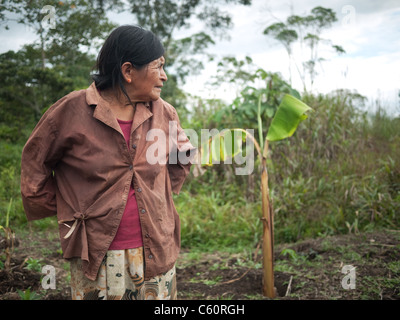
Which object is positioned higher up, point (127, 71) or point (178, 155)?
point (127, 71)

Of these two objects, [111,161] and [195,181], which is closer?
[111,161]

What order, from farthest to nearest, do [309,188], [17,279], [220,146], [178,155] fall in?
[309,188] < [220,146] < [17,279] < [178,155]

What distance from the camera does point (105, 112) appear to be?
77.5 inches

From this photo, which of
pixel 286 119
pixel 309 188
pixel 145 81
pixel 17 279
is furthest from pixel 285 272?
pixel 145 81

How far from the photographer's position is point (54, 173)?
208 cm

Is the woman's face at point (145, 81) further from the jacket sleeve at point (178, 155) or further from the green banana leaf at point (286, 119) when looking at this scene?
the green banana leaf at point (286, 119)

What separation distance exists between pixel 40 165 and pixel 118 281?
2.28 feet

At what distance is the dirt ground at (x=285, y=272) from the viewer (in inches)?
130

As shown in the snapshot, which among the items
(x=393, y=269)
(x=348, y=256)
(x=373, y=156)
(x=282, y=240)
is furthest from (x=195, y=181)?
(x=393, y=269)

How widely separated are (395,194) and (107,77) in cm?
404

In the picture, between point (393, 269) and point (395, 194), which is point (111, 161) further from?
point (395, 194)

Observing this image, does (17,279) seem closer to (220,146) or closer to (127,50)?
(220,146)

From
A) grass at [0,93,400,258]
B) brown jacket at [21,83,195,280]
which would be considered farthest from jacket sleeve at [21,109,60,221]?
grass at [0,93,400,258]
